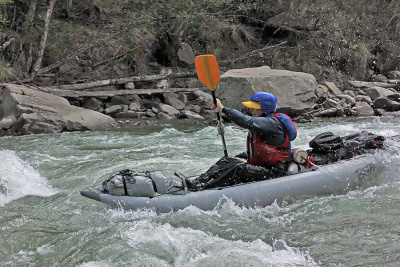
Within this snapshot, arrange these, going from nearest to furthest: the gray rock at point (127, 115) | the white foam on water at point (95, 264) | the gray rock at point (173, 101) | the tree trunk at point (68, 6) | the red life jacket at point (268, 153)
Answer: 1. the white foam on water at point (95, 264)
2. the red life jacket at point (268, 153)
3. the gray rock at point (127, 115)
4. the gray rock at point (173, 101)
5. the tree trunk at point (68, 6)

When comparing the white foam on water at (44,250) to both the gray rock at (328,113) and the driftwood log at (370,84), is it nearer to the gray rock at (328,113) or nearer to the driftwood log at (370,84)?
the gray rock at (328,113)

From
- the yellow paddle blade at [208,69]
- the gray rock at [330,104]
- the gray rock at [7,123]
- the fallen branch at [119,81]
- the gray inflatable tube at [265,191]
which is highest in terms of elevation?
the yellow paddle blade at [208,69]

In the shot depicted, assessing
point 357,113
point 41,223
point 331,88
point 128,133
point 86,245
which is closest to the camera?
point 86,245

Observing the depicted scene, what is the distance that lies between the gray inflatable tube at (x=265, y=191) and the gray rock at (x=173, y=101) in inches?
255

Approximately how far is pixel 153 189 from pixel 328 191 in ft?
5.28

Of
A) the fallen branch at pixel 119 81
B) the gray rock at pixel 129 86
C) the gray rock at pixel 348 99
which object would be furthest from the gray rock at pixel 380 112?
the gray rock at pixel 129 86

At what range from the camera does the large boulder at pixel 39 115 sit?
8180 mm

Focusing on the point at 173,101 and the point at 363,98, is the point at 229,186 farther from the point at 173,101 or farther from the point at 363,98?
the point at 363,98

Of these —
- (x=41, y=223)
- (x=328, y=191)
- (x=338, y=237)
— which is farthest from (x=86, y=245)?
(x=328, y=191)

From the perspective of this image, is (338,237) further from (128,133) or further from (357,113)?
(357,113)

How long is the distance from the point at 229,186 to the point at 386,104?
24.2ft

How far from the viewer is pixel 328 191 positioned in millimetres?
4395

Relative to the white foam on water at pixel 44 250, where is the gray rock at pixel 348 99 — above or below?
below

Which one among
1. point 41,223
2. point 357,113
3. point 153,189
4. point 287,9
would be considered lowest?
point 357,113
